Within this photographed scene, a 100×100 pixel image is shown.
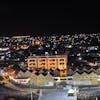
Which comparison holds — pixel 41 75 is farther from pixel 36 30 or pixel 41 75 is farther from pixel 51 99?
pixel 36 30

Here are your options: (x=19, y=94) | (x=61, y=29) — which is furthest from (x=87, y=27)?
(x=19, y=94)

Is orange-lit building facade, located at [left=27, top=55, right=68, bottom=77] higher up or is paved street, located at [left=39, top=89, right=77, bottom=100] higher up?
orange-lit building facade, located at [left=27, top=55, right=68, bottom=77]

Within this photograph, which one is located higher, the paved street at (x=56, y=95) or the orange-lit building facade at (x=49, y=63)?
the orange-lit building facade at (x=49, y=63)

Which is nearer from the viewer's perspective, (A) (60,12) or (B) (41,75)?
(B) (41,75)

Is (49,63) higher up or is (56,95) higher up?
(49,63)
